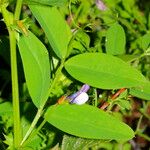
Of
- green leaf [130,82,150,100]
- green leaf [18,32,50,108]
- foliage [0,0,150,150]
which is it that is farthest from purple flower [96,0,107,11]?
green leaf [18,32,50,108]

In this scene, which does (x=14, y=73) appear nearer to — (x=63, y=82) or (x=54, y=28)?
(x=54, y=28)

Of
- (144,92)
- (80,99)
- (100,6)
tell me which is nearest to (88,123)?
(80,99)

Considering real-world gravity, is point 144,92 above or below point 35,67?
below

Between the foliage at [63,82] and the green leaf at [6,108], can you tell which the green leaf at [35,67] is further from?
the green leaf at [6,108]

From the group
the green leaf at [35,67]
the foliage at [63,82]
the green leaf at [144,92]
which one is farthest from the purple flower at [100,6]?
the green leaf at [35,67]

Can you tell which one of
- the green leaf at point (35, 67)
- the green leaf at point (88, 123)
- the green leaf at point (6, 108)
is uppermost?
the green leaf at point (35, 67)

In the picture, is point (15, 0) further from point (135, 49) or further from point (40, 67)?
point (135, 49)

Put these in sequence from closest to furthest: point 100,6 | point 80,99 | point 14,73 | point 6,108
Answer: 1. point 14,73
2. point 80,99
3. point 6,108
4. point 100,6
